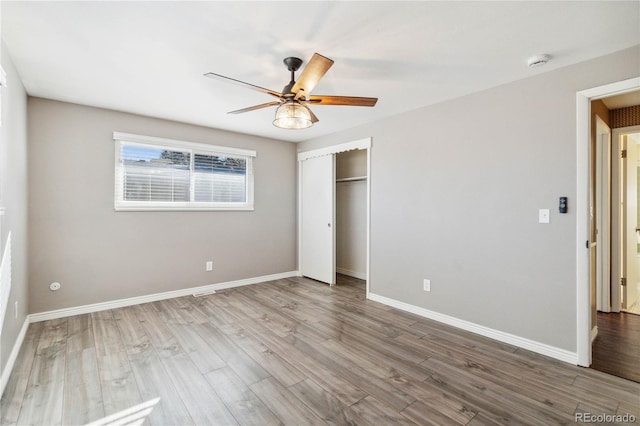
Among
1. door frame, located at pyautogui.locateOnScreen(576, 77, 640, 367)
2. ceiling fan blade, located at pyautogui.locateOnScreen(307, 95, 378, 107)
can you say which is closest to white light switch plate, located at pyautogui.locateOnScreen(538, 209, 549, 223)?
door frame, located at pyautogui.locateOnScreen(576, 77, 640, 367)

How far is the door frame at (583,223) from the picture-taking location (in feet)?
7.63

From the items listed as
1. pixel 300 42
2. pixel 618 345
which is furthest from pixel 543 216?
pixel 300 42

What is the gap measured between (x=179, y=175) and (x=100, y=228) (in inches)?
44.9

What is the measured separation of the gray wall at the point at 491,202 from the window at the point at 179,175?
2244 mm

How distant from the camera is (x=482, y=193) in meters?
2.94

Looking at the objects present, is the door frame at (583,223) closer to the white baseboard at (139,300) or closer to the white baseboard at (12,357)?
the white baseboard at (139,300)

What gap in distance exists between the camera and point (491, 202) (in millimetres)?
Answer: 2877

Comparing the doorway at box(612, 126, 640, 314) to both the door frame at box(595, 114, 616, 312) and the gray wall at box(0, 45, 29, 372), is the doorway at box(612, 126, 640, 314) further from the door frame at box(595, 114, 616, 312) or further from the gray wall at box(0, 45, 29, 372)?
the gray wall at box(0, 45, 29, 372)

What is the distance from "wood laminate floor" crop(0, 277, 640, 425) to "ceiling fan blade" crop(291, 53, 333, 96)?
83.5 inches

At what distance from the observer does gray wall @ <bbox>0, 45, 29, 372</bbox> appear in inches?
84.2

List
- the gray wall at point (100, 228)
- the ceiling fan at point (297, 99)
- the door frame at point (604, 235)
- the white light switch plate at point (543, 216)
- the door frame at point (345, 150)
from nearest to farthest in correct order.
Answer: the ceiling fan at point (297, 99), the white light switch plate at point (543, 216), the gray wall at point (100, 228), the door frame at point (604, 235), the door frame at point (345, 150)

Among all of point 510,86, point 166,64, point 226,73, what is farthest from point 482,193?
point 166,64

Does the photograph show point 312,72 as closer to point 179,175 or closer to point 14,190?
point 14,190

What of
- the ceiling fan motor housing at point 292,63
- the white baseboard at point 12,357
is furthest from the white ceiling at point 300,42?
the white baseboard at point 12,357
